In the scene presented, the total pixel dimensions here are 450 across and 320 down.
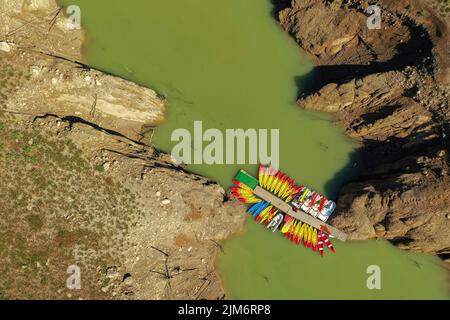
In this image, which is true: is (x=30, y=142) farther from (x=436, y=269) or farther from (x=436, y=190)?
(x=436, y=269)

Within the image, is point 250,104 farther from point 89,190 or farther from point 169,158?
point 89,190

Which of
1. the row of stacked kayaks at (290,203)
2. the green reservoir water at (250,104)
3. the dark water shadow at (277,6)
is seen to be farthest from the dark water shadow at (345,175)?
the dark water shadow at (277,6)

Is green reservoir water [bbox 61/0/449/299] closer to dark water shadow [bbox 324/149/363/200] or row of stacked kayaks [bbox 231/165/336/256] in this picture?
dark water shadow [bbox 324/149/363/200]

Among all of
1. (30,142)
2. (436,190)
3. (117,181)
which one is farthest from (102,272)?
(436,190)

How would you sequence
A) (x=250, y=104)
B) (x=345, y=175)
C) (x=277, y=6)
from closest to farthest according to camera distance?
1. (x=345, y=175)
2. (x=250, y=104)
3. (x=277, y=6)

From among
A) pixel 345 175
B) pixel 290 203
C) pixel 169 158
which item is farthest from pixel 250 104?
pixel 345 175

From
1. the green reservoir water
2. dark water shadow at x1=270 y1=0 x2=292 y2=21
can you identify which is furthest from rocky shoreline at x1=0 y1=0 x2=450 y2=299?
the green reservoir water
